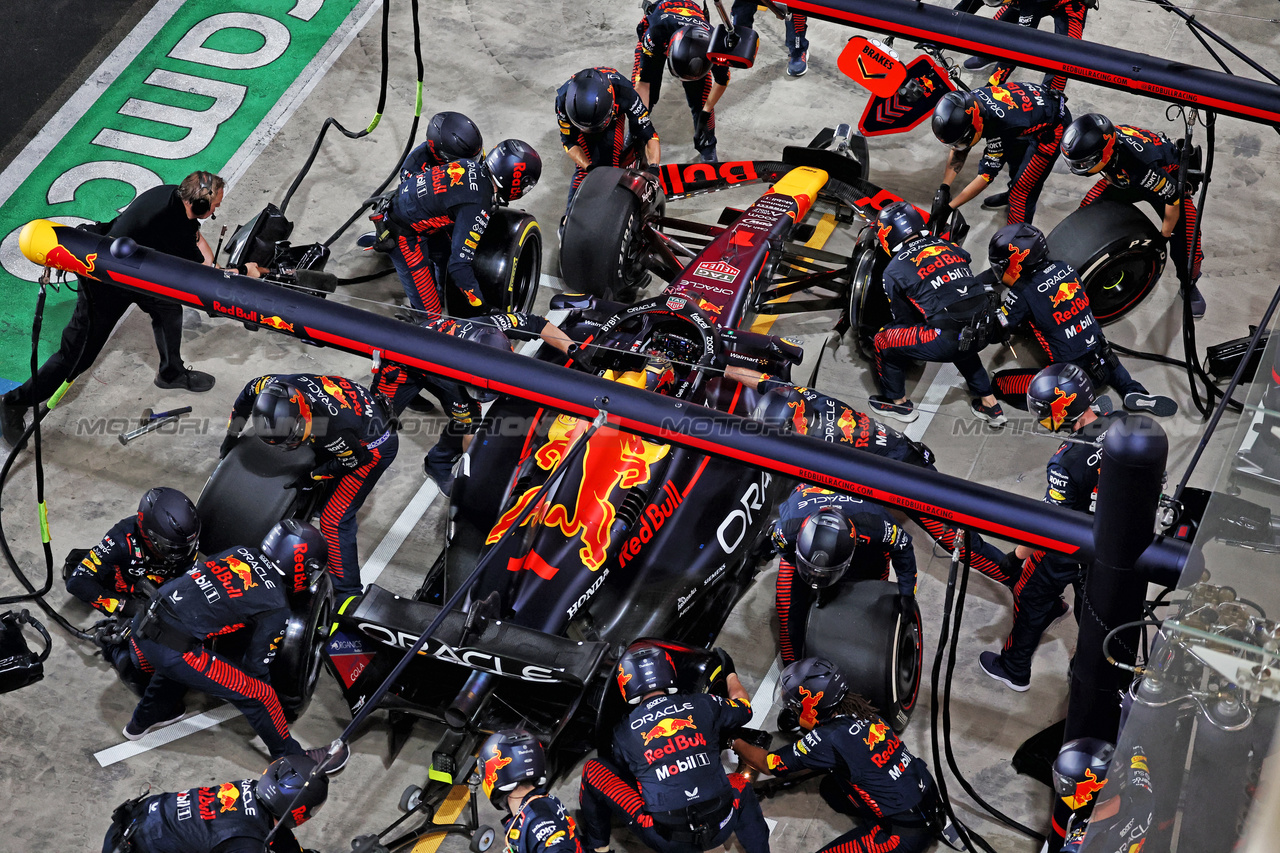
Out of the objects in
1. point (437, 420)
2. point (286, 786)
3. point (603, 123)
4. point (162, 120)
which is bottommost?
point (437, 420)

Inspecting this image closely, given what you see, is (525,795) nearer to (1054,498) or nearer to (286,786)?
(286,786)

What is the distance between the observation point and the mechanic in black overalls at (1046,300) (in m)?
8.12

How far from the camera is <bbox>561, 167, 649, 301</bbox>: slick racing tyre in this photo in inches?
348

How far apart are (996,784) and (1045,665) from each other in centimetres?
83

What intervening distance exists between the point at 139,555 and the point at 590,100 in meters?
4.06

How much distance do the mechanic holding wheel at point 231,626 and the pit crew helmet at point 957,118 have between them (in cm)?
488

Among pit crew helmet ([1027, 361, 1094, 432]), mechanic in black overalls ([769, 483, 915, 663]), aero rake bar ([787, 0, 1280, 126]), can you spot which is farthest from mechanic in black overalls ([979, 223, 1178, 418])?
mechanic in black overalls ([769, 483, 915, 663])

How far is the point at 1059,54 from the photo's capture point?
657 cm

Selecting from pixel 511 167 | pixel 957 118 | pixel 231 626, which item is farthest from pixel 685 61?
pixel 231 626

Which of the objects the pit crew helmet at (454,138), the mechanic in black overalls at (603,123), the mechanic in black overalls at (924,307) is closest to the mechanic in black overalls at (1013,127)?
the mechanic in black overalls at (924,307)

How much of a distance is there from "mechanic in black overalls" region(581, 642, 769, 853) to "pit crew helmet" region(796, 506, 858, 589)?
0.72 m

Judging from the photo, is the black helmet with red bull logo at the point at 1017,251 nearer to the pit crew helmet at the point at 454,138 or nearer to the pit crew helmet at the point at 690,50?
the pit crew helmet at the point at 690,50

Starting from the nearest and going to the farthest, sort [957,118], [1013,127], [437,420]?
1. [437,420]
2. [957,118]
3. [1013,127]

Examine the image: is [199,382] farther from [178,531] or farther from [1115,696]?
[1115,696]
